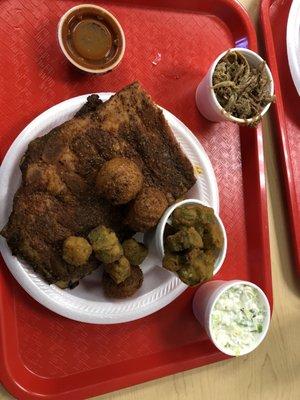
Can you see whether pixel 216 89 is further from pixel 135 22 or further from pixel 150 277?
pixel 150 277

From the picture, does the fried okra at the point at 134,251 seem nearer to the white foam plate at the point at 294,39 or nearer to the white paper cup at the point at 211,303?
the white paper cup at the point at 211,303

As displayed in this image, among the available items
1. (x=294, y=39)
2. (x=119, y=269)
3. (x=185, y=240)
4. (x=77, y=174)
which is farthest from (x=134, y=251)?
(x=294, y=39)

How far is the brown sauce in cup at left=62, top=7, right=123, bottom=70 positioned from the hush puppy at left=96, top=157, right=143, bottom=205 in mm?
458

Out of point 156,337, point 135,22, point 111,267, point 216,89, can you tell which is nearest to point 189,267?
point 111,267

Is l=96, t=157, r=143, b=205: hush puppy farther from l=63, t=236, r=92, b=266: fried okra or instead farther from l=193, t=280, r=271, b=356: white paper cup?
l=193, t=280, r=271, b=356: white paper cup

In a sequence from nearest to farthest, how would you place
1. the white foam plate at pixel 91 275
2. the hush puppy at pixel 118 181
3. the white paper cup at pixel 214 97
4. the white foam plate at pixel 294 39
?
the hush puppy at pixel 118 181, the white foam plate at pixel 91 275, the white paper cup at pixel 214 97, the white foam plate at pixel 294 39

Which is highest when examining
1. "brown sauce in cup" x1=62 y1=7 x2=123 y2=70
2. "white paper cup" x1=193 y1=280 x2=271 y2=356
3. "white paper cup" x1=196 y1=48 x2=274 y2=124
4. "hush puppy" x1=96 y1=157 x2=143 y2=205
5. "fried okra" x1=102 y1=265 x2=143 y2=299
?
"brown sauce in cup" x1=62 y1=7 x2=123 y2=70

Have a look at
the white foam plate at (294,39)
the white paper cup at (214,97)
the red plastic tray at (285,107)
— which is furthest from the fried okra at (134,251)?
the white foam plate at (294,39)

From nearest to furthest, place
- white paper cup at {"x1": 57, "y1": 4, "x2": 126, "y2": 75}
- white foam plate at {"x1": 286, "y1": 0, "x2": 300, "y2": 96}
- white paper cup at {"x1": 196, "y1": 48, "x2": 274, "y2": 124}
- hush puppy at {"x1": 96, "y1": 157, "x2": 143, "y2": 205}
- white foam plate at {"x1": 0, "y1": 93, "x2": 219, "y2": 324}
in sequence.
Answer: hush puppy at {"x1": 96, "y1": 157, "x2": 143, "y2": 205} → white foam plate at {"x1": 0, "y1": 93, "x2": 219, "y2": 324} → white paper cup at {"x1": 57, "y1": 4, "x2": 126, "y2": 75} → white paper cup at {"x1": 196, "y1": 48, "x2": 274, "y2": 124} → white foam plate at {"x1": 286, "y1": 0, "x2": 300, "y2": 96}

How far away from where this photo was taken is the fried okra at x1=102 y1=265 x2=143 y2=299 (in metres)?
1.57

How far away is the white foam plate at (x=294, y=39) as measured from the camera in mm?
1943

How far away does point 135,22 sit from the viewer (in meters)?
1.85

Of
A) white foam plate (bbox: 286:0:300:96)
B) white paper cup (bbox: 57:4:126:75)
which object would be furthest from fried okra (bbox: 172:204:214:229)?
white foam plate (bbox: 286:0:300:96)

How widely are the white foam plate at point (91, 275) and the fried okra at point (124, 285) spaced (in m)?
0.04
